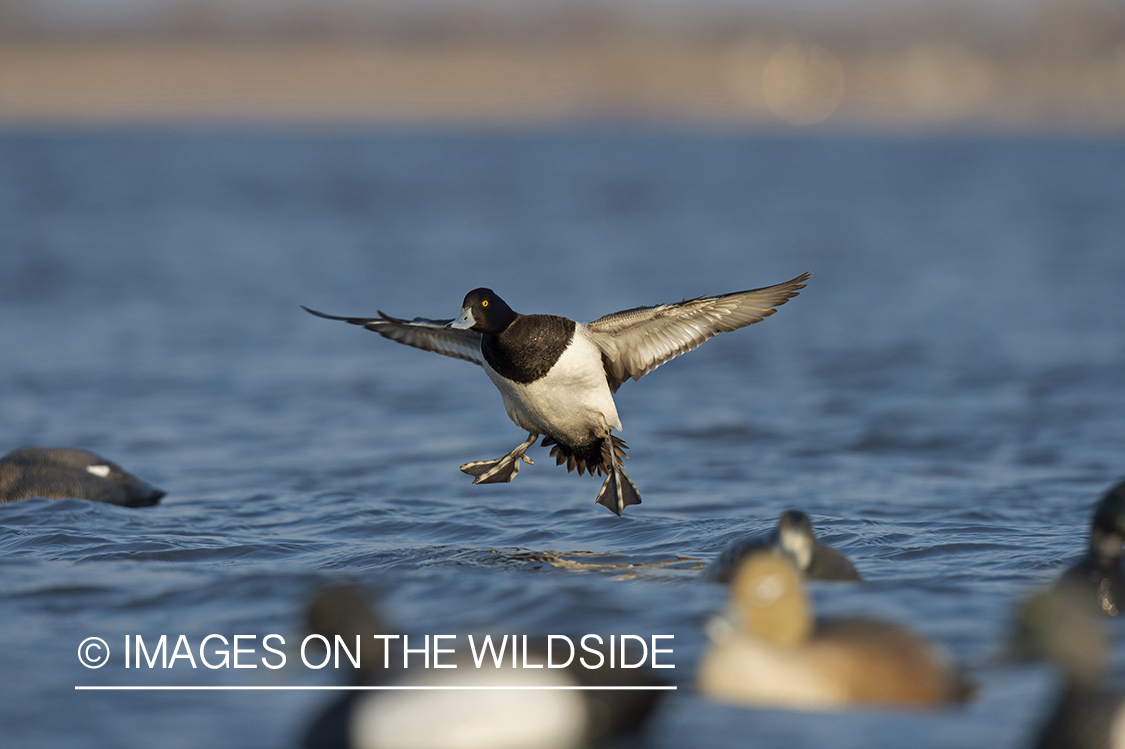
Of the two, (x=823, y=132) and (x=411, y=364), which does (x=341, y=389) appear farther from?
(x=823, y=132)

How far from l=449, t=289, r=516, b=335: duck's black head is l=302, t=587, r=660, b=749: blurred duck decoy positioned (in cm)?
279

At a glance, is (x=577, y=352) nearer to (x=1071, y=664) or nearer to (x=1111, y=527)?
(x=1111, y=527)

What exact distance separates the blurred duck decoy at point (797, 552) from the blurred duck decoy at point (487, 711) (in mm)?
1415

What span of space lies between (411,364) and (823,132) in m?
95.4

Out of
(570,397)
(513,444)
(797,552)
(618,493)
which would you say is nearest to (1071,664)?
(797,552)

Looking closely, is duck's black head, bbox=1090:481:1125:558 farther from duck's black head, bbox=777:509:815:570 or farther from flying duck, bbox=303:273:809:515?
flying duck, bbox=303:273:809:515

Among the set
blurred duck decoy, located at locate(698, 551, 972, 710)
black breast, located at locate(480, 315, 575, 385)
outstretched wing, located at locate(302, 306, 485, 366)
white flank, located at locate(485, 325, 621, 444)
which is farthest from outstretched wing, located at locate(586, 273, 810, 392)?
blurred duck decoy, located at locate(698, 551, 972, 710)

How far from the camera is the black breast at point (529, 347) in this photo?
696 centimetres

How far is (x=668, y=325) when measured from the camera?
286 inches

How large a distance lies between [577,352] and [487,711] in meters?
3.26

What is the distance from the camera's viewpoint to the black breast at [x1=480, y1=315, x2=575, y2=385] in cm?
696

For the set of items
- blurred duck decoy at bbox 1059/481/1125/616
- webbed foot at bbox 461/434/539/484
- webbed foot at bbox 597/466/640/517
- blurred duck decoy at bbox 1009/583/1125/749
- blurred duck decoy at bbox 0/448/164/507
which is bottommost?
blurred duck decoy at bbox 1009/583/1125/749

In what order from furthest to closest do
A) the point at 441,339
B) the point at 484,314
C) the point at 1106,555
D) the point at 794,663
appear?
1. the point at 441,339
2. the point at 484,314
3. the point at 1106,555
4. the point at 794,663

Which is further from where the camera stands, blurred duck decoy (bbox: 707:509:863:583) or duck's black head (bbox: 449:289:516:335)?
duck's black head (bbox: 449:289:516:335)
